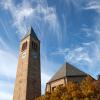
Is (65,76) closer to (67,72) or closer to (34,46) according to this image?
(67,72)

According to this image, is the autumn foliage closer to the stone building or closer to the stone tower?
the stone building

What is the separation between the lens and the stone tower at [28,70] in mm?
41525

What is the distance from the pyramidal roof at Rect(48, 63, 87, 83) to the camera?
38556mm

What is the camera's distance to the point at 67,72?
39.3 m

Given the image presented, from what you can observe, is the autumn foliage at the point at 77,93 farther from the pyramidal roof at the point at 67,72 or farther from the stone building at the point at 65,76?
the pyramidal roof at the point at 67,72

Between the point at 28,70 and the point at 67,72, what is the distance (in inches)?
328

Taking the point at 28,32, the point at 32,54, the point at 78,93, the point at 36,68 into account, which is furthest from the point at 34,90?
the point at 78,93

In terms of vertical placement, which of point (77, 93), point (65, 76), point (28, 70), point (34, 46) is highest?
point (34, 46)

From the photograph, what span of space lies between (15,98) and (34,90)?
164 inches

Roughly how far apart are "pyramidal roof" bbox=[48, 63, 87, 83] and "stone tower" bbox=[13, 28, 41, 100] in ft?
14.1

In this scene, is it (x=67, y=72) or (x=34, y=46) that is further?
(x=34, y=46)

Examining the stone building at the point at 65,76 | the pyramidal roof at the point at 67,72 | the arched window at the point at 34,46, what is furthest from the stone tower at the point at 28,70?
the pyramidal roof at the point at 67,72

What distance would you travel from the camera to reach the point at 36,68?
4522 cm

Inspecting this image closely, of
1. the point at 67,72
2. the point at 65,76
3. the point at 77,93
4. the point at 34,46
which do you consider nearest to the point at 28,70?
the point at 34,46
